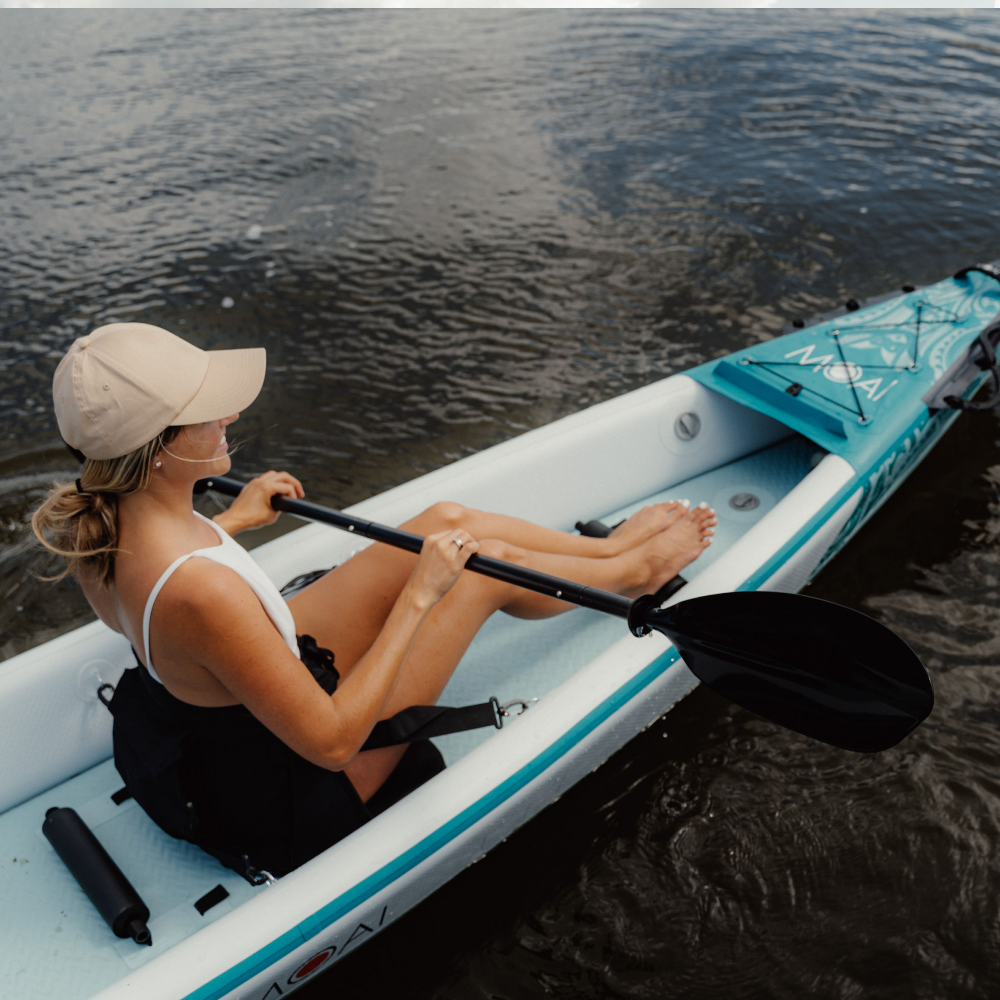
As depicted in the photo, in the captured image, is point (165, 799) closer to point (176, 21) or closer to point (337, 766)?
point (337, 766)

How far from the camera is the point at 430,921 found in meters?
2.28

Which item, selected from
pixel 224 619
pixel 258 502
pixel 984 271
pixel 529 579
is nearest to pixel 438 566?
pixel 529 579

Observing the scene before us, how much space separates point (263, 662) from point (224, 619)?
0.33ft

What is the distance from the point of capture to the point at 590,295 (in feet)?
17.9

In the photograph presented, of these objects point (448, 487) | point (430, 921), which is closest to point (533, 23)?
point (448, 487)

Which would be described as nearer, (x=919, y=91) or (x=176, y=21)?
(x=919, y=91)

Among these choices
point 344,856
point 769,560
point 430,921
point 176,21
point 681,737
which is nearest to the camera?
point 344,856

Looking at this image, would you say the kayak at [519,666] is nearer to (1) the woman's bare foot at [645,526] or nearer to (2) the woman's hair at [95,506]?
(1) the woman's bare foot at [645,526]

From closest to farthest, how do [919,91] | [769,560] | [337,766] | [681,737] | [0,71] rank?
1. [337,766]
2. [769,560]
3. [681,737]
4. [919,91]
5. [0,71]

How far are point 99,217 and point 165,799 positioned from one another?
6.38 meters

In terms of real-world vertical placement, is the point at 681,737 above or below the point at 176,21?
below

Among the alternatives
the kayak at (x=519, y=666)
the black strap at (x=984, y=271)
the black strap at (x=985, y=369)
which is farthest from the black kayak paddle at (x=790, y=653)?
the black strap at (x=984, y=271)

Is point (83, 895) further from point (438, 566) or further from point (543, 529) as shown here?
point (543, 529)

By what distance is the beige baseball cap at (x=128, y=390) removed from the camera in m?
1.29
